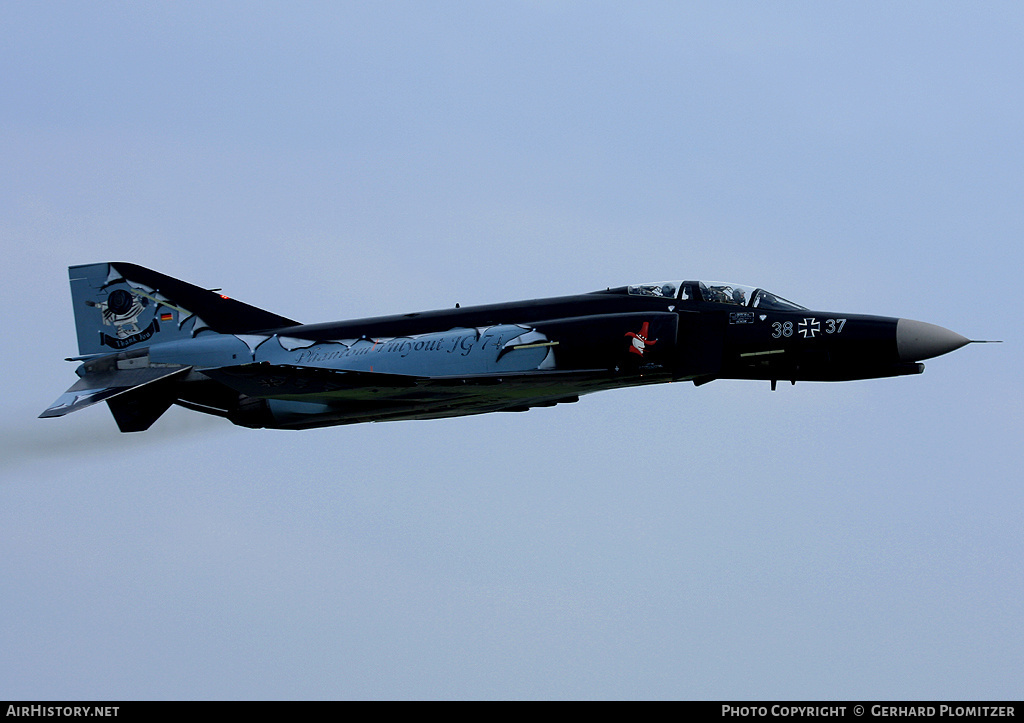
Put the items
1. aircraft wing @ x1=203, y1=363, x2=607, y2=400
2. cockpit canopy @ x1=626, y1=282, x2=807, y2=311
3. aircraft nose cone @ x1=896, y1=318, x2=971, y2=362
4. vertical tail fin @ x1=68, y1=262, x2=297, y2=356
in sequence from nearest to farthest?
aircraft nose cone @ x1=896, y1=318, x2=971, y2=362, aircraft wing @ x1=203, y1=363, x2=607, y2=400, cockpit canopy @ x1=626, y1=282, x2=807, y2=311, vertical tail fin @ x1=68, y1=262, x2=297, y2=356

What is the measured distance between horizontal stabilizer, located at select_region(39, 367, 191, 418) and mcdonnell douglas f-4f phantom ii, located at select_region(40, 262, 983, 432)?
0.13 ft

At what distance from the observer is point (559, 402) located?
2391 centimetres

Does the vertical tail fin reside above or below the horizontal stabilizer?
above

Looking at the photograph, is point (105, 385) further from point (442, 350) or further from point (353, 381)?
point (442, 350)

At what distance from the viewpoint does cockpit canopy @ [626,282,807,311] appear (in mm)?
21859

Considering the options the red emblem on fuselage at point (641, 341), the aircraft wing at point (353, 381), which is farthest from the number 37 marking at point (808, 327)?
the aircraft wing at point (353, 381)

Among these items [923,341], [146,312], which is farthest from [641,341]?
[146,312]

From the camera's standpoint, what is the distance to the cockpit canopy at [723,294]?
71.7 feet

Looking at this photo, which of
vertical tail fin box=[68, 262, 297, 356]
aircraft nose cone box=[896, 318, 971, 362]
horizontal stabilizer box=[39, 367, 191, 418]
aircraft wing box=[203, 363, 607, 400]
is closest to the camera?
aircraft nose cone box=[896, 318, 971, 362]

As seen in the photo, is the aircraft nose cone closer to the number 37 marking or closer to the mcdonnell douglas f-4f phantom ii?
the mcdonnell douglas f-4f phantom ii

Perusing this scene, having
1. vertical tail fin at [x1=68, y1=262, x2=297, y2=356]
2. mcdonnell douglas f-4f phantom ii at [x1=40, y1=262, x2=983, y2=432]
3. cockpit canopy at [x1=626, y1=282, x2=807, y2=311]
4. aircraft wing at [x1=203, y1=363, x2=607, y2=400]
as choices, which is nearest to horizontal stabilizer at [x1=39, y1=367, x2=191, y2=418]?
mcdonnell douglas f-4f phantom ii at [x1=40, y1=262, x2=983, y2=432]

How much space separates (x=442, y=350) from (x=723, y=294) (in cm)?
492
